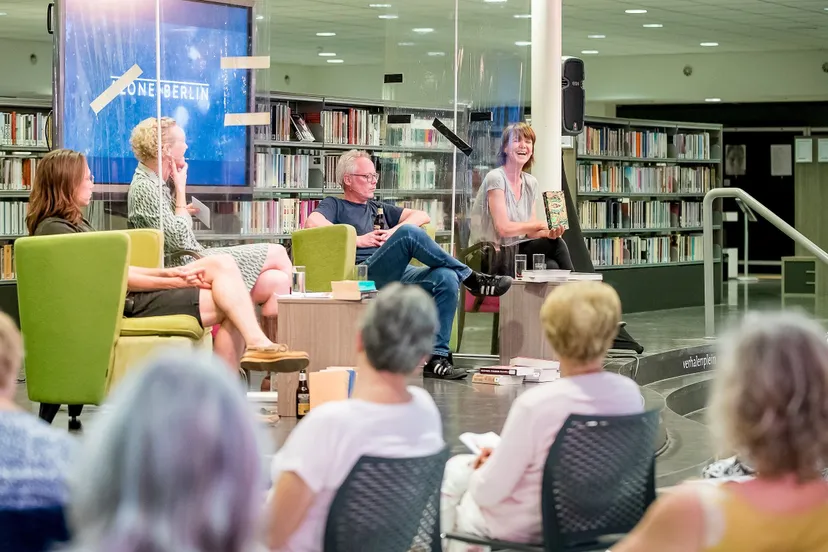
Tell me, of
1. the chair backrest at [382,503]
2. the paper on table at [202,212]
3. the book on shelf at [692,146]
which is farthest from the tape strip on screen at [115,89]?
the book on shelf at [692,146]

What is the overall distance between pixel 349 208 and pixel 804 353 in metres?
5.32

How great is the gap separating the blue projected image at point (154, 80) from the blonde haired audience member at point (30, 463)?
14.2 ft

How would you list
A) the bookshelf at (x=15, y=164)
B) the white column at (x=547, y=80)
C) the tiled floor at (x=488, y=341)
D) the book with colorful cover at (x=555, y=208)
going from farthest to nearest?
the bookshelf at (x=15, y=164) → the white column at (x=547, y=80) → the book with colorful cover at (x=555, y=208) → the tiled floor at (x=488, y=341)

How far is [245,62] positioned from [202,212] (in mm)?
854

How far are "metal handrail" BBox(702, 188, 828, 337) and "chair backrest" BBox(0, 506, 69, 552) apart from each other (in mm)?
6490

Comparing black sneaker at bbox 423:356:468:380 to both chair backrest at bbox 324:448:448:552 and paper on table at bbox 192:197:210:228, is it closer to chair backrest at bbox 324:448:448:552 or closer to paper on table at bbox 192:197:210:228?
paper on table at bbox 192:197:210:228

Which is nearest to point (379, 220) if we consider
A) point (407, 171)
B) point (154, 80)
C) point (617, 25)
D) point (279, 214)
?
point (407, 171)

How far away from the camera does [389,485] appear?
2.35 m

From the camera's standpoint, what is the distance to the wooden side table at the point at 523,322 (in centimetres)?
660

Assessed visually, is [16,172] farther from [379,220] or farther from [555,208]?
[555,208]

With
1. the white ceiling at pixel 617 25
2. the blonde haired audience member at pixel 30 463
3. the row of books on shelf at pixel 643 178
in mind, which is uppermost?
the white ceiling at pixel 617 25

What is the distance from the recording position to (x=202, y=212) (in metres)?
6.77

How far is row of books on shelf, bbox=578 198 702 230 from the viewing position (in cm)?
1261

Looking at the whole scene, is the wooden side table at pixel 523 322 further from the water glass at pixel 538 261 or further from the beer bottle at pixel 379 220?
the beer bottle at pixel 379 220
